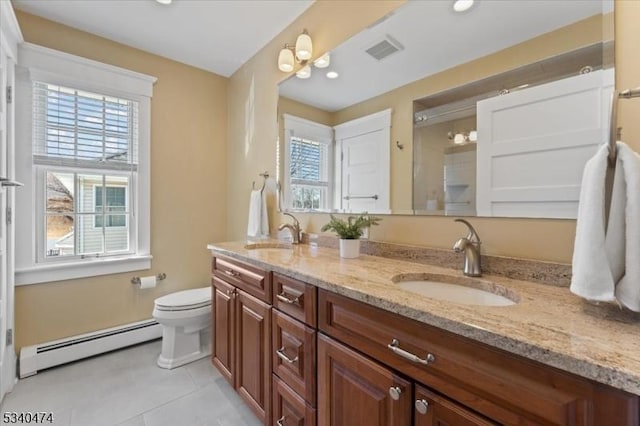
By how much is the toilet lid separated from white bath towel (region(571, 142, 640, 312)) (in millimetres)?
2145

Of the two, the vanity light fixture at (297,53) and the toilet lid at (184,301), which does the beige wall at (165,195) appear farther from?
the vanity light fixture at (297,53)

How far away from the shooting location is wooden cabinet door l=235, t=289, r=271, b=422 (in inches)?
54.6

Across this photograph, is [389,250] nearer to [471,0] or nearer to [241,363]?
[241,363]

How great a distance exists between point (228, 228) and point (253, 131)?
1052 millimetres

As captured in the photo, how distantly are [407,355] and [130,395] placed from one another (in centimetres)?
188

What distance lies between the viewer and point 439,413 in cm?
73

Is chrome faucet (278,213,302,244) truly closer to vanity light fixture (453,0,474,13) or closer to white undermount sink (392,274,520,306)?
white undermount sink (392,274,520,306)

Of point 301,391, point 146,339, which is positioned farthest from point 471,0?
point 146,339

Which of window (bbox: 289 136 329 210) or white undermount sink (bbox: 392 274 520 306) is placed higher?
window (bbox: 289 136 329 210)

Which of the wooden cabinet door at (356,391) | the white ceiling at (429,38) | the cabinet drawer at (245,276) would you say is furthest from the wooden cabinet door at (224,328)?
the white ceiling at (429,38)

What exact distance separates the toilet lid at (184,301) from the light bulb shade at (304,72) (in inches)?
70.8

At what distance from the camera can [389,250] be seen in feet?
4.99

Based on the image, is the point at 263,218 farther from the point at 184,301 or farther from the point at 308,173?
the point at 184,301

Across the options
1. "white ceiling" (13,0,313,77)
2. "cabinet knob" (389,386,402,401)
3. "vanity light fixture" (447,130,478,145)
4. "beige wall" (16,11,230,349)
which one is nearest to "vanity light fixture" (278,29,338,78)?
"white ceiling" (13,0,313,77)
